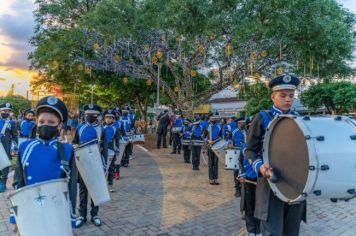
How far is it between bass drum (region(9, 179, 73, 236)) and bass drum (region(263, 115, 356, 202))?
190 cm

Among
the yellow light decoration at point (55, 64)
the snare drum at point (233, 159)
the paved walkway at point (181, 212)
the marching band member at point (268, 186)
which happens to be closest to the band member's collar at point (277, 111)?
the marching band member at point (268, 186)

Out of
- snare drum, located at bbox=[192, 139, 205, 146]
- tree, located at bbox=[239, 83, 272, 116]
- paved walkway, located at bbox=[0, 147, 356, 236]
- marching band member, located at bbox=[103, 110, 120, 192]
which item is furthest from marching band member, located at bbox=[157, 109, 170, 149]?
marching band member, located at bbox=[103, 110, 120, 192]

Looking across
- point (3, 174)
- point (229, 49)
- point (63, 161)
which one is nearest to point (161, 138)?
point (229, 49)

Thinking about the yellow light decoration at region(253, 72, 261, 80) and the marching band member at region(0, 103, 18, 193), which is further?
the yellow light decoration at region(253, 72, 261, 80)

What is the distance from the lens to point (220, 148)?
28.7ft

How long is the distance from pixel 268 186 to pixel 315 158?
734 millimetres

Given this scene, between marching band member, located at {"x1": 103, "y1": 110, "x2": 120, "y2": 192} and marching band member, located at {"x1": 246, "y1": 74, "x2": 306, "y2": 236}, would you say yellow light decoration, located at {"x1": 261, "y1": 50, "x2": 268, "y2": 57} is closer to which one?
marching band member, located at {"x1": 103, "y1": 110, "x2": 120, "y2": 192}

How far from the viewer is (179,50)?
18.1m

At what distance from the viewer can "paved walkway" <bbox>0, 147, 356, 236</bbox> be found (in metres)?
5.72

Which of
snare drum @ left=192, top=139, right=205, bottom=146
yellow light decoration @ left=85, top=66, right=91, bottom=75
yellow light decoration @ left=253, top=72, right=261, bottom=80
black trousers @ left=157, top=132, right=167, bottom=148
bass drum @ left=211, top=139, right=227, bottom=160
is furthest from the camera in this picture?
yellow light decoration @ left=85, top=66, right=91, bottom=75

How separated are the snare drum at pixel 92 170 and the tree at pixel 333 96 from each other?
1880cm

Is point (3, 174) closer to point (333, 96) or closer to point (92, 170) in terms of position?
point (92, 170)

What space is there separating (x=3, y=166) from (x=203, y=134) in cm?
700

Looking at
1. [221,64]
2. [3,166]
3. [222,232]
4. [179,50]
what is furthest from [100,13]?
[222,232]
